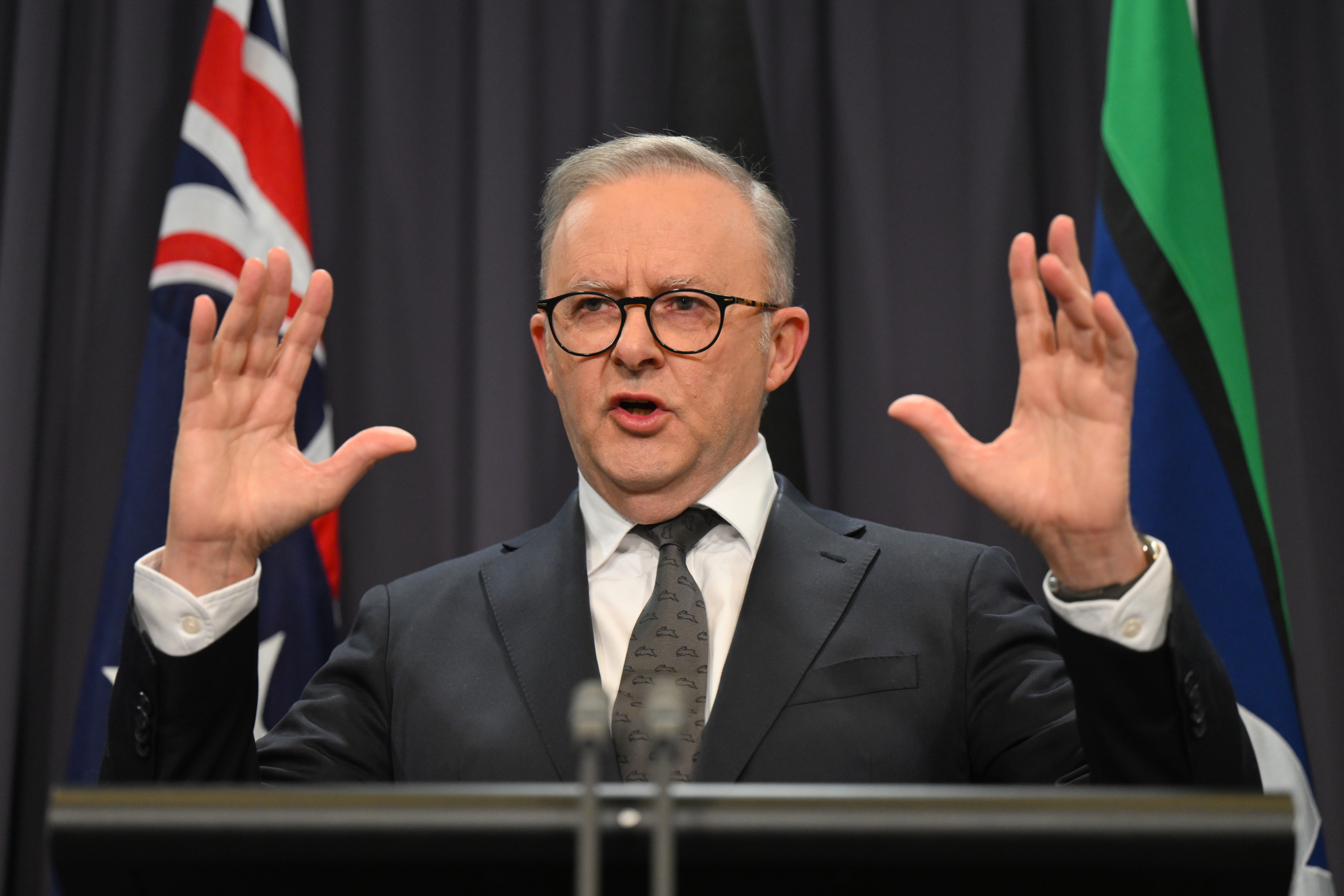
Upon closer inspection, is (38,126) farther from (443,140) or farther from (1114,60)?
(1114,60)

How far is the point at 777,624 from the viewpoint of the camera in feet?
4.99

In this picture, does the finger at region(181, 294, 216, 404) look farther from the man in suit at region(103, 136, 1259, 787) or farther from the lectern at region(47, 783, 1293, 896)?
the lectern at region(47, 783, 1293, 896)

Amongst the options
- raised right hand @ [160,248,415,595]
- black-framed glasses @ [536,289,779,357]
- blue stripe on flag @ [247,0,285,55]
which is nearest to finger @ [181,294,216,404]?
raised right hand @ [160,248,415,595]

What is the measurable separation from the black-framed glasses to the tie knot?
0.79 ft

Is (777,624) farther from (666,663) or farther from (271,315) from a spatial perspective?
(271,315)

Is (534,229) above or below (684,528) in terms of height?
above

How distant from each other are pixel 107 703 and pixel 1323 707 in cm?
263

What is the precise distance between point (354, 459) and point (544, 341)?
0.62 metres

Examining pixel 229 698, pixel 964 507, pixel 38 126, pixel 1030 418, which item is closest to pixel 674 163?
pixel 1030 418

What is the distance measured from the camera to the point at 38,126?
274 cm

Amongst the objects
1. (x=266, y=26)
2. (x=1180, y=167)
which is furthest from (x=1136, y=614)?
(x=266, y=26)

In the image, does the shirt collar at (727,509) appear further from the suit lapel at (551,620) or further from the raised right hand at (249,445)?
the raised right hand at (249,445)

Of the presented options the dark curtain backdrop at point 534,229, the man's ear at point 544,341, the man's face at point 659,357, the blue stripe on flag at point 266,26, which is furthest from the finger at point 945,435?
the blue stripe on flag at point 266,26

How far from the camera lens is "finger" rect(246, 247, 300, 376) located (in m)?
1.28
